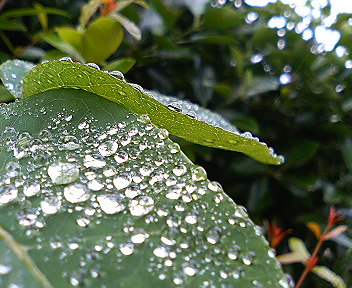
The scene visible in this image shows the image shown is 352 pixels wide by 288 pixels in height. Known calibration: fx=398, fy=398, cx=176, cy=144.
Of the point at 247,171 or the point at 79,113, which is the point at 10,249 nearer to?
the point at 79,113

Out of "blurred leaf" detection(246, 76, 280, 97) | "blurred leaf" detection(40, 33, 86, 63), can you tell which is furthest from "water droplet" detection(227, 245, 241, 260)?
"blurred leaf" detection(246, 76, 280, 97)

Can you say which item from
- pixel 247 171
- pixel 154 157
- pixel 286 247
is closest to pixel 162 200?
pixel 154 157

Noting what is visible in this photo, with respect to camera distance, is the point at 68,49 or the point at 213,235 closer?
the point at 213,235

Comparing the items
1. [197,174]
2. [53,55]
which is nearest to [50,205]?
[197,174]

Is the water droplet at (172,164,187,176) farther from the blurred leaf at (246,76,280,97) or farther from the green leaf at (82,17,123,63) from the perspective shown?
the blurred leaf at (246,76,280,97)

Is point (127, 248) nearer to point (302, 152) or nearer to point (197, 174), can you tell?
point (197, 174)

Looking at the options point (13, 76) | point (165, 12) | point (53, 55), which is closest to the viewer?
point (13, 76)
